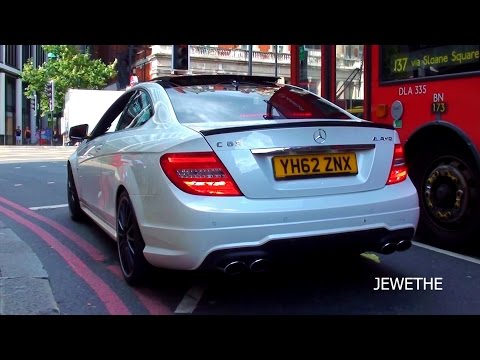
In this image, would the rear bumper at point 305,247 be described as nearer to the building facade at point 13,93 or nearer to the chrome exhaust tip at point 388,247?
the chrome exhaust tip at point 388,247

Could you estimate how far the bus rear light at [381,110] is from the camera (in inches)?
209

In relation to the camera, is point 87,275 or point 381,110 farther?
point 381,110

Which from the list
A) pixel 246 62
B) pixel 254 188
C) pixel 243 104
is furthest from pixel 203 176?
pixel 246 62

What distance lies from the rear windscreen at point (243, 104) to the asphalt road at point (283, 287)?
3.93 ft

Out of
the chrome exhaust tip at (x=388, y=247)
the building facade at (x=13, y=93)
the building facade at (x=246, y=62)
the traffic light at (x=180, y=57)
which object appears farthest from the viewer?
the building facade at (x=13, y=93)

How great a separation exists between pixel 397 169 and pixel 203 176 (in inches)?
53.7

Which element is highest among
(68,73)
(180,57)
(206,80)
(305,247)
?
(68,73)

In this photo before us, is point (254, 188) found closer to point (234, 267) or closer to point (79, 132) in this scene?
point (234, 267)

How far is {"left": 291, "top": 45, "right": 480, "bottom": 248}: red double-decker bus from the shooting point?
4.49 m

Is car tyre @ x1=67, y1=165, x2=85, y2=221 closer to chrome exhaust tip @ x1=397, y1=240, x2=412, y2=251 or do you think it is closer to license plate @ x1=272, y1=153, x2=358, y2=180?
license plate @ x1=272, y1=153, x2=358, y2=180

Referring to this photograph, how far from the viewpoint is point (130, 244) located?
150 inches

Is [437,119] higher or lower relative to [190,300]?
higher

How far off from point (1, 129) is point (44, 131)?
451 centimetres

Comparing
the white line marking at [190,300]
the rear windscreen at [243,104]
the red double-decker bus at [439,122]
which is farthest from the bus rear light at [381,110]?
the white line marking at [190,300]
